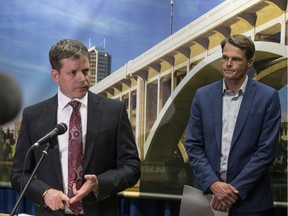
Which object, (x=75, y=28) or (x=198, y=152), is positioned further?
(x=75, y=28)

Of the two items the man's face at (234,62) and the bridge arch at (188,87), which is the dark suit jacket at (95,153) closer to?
the man's face at (234,62)

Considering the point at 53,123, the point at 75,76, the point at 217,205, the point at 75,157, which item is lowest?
the point at 217,205

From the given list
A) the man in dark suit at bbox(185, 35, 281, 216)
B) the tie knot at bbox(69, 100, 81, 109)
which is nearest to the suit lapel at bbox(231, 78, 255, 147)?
the man in dark suit at bbox(185, 35, 281, 216)

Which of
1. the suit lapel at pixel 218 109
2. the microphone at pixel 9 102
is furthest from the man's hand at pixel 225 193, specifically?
the microphone at pixel 9 102

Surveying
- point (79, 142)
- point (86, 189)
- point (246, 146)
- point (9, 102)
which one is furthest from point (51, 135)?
point (9, 102)

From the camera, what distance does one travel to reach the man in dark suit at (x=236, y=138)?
6.90 feet

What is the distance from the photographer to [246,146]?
2.15 metres

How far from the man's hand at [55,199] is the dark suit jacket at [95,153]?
6 cm

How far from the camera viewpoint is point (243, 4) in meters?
2.71

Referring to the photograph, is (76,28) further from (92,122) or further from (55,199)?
A: (55,199)

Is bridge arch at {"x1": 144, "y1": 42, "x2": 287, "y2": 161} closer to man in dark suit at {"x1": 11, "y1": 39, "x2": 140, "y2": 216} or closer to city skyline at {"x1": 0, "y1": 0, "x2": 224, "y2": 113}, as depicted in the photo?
city skyline at {"x1": 0, "y1": 0, "x2": 224, "y2": 113}

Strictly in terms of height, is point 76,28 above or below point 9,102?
above

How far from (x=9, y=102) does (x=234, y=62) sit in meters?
1.91

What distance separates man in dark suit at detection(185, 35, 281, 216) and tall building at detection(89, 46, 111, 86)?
1.06m
